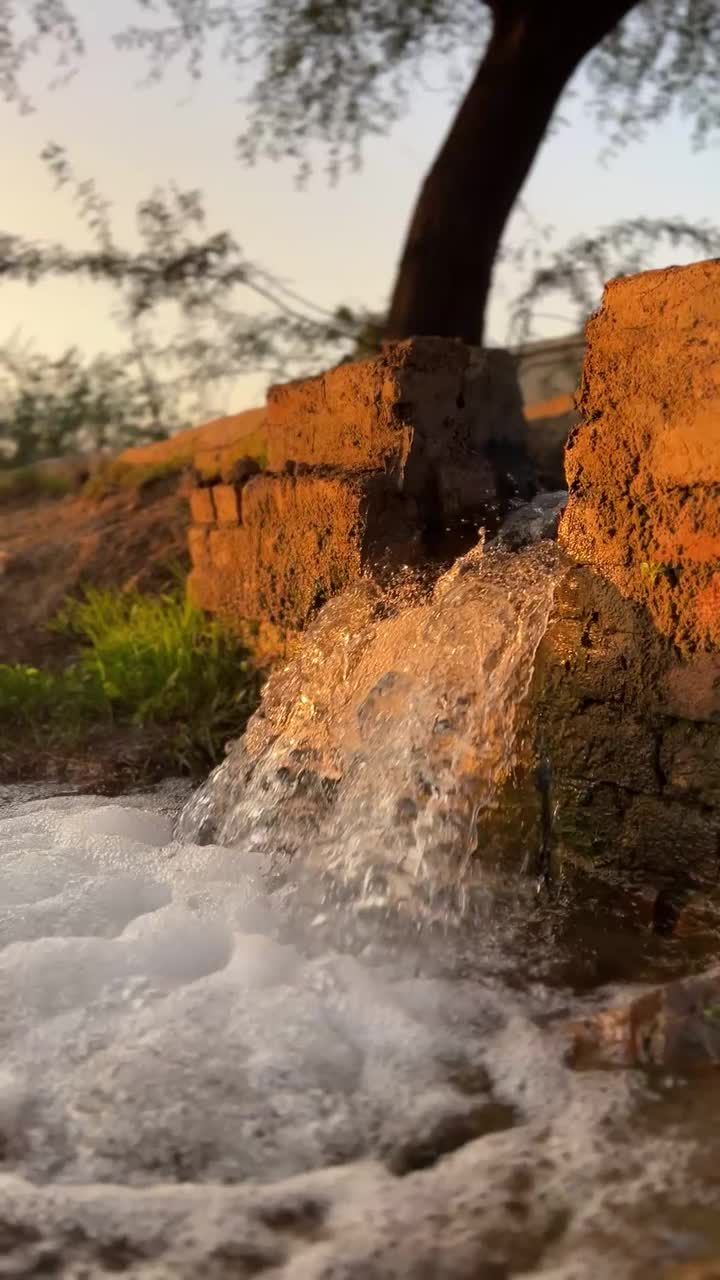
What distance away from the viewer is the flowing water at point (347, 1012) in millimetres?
1615

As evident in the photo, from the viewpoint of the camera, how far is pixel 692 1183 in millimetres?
1646

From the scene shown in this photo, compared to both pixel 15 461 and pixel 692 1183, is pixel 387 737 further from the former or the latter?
pixel 15 461

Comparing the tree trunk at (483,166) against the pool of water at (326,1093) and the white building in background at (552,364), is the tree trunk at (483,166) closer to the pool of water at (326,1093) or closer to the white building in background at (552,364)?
the white building in background at (552,364)

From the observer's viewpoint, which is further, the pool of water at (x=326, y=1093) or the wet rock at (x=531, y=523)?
the wet rock at (x=531, y=523)

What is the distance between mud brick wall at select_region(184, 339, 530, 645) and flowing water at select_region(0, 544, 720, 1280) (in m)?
0.25

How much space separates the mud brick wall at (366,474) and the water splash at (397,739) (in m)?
0.26

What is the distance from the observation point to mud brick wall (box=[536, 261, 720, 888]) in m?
2.55

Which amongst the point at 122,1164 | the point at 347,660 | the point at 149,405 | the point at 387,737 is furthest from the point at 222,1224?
the point at 149,405

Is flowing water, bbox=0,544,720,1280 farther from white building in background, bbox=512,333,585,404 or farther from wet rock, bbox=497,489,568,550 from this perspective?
white building in background, bbox=512,333,585,404

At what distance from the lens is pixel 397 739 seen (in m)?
3.02

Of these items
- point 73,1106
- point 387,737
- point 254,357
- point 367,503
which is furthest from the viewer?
point 254,357

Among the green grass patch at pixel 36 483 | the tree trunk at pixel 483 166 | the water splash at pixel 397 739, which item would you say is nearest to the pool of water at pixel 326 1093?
the water splash at pixel 397 739

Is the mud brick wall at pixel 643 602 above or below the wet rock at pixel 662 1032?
above

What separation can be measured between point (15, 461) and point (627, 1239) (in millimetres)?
7533
